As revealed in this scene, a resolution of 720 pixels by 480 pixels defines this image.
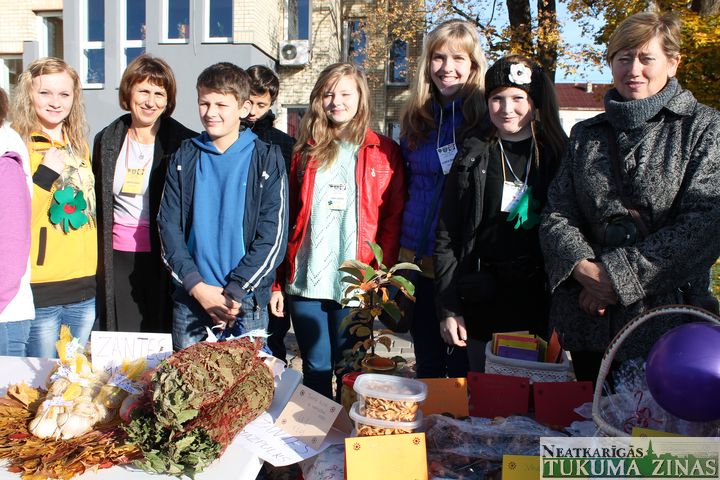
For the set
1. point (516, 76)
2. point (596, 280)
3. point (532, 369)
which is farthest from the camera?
point (516, 76)

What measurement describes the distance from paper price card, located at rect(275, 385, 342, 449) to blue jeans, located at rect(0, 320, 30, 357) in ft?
4.73

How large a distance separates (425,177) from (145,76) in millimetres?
1574

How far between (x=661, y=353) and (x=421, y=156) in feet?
5.40

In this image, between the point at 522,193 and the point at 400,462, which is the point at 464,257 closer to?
the point at 522,193

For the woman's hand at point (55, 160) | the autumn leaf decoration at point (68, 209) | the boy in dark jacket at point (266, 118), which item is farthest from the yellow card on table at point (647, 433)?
the woman's hand at point (55, 160)

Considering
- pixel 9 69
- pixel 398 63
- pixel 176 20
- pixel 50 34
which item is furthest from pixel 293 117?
pixel 9 69

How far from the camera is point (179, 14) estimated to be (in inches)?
514

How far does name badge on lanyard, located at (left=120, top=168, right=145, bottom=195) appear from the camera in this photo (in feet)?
9.98

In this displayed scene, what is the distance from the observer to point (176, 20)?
514 inches

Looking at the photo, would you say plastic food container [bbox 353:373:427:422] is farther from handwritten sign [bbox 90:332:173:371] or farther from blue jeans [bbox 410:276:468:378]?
blue jeans [bbox 410:276:468:378]

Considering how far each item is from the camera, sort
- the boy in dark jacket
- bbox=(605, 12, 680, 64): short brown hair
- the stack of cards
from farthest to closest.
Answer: the boy in dark jacket
the stack of cards
bbox=(605, 12, 680, 64): short brown hair

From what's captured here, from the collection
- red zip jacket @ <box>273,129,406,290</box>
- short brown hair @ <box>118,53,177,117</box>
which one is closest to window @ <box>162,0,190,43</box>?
short brown hair @ <box>118,53,177,117</box>

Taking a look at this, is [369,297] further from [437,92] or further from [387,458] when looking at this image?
[437,92]

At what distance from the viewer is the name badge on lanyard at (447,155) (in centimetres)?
278
